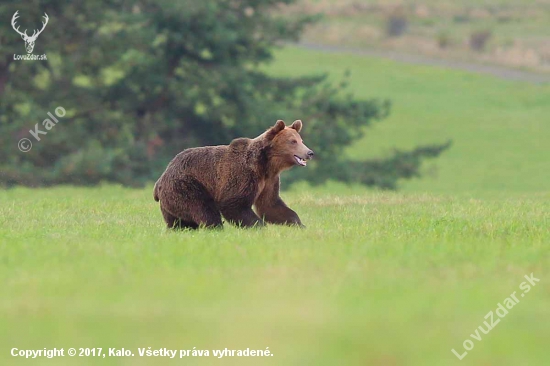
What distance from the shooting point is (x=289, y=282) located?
797cm

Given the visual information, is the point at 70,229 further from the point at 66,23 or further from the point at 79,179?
the point at 66,23

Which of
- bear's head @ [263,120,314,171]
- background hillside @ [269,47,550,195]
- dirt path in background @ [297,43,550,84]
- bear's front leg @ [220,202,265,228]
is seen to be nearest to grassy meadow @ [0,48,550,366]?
bear's front leg @ [220,202,265,228]

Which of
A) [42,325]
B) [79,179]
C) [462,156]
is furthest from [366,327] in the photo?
[462,156]

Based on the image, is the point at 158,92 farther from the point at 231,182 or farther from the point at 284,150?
the point at 231,182

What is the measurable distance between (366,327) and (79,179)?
2017 cm

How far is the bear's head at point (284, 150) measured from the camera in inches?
468

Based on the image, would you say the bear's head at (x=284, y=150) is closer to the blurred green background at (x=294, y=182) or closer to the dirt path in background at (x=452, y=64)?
the blurred green background at (x=294, y=182)

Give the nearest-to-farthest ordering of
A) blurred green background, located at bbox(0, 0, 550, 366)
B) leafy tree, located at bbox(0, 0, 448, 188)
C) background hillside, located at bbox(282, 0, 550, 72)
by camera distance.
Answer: blurred green background, located at bbox(0, 0, 550, 366), leafy tree, located at bbox(0, 0, 448, 188), background hillside, located at bbox(282, 0, 550, 72)

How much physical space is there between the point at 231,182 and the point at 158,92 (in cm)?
1869

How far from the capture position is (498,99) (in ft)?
157

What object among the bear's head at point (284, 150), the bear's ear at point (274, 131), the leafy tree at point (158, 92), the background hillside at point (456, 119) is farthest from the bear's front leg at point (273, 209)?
the background hillside at point (456, 119)

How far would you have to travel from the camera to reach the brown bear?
1159 centimetres

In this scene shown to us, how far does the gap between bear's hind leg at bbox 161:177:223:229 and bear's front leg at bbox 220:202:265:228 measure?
18 cm

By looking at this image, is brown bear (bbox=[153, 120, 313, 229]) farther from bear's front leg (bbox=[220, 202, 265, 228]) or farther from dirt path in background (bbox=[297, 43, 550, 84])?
dirt path in background (bbox=[297, 43, 550, 84])
